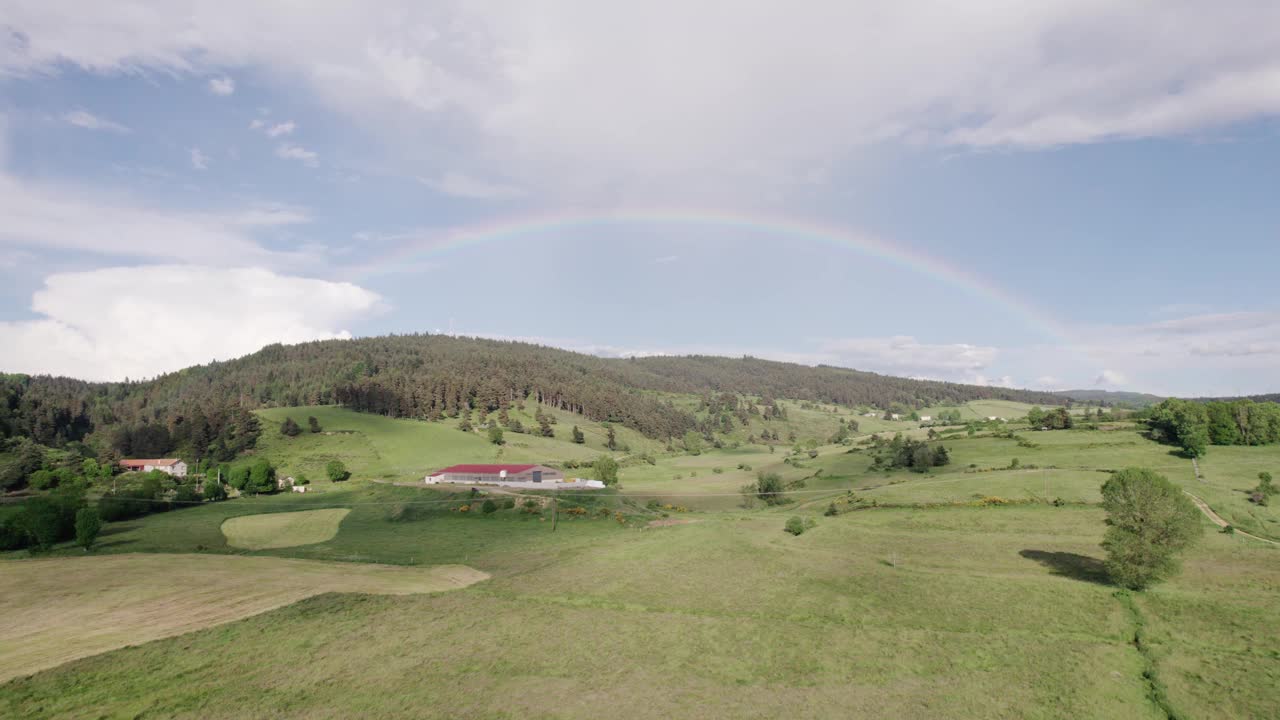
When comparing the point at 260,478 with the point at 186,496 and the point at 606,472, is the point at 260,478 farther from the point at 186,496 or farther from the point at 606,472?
the point at 606,472

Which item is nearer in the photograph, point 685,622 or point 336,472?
point 685,622

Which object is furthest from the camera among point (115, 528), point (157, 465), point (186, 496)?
point (157, 465)

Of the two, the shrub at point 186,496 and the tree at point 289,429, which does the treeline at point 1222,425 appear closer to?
the shrub at point 186,496

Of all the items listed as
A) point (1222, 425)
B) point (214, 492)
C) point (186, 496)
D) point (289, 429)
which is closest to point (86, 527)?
point (186, 496)

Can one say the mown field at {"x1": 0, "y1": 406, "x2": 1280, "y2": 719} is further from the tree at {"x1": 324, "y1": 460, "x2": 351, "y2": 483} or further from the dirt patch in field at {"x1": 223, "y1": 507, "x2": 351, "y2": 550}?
the tree at {"x1": 324, "y1": 460, "x2": 351, "y2": 483}

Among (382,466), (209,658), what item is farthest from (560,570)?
(382,466)

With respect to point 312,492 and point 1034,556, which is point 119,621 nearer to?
point 1034,556
